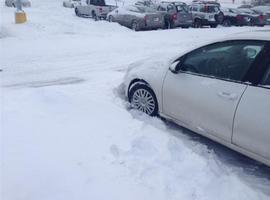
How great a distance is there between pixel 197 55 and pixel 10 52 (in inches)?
324

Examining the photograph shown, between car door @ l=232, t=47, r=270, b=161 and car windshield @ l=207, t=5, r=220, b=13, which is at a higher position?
car door @ l=232, t=47, r=270, b=161

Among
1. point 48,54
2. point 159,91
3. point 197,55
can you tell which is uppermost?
point 197,55

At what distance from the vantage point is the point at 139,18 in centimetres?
2077

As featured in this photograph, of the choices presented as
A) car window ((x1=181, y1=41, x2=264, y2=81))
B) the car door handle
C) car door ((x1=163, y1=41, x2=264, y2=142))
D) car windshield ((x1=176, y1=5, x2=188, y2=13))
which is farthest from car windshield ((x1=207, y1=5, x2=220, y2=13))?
the car door handle

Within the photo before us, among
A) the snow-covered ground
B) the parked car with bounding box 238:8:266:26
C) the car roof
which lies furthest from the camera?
the parked car with bounding box 238:8:266:26

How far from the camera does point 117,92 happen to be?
6570 mm

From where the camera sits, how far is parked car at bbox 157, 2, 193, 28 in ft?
73.4

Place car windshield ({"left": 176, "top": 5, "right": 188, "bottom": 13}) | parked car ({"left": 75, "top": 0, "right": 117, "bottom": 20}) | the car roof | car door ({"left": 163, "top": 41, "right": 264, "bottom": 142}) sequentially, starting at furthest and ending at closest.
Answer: parked car ({"left": 75, "top": 0, "right": 117, "bottom": 20}) → car windshield ({"left": 176, "top": 5, "right": 188, "bottom": 13}) → car door ({"left": 163, "top": 41, "right": 264, "bottom": 142}) → the car roof

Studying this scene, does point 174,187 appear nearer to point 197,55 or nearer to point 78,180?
point 78,180

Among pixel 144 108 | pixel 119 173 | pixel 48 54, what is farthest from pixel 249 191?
pixel 48 54

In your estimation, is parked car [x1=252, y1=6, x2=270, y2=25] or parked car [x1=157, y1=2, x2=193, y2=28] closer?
parked car [x1=157, y1=2, x2=193, y2=28]

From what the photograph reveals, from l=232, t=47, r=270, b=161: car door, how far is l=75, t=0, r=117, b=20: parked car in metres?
23.3

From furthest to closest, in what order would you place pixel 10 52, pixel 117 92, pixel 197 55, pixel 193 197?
pixel 10 52
pixel 117 92
pixel 197 55
pixel 193 197

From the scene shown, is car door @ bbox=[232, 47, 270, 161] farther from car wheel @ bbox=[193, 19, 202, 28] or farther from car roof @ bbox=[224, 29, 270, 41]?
car wheel @ bbox=[193, 19, 202, 28]
